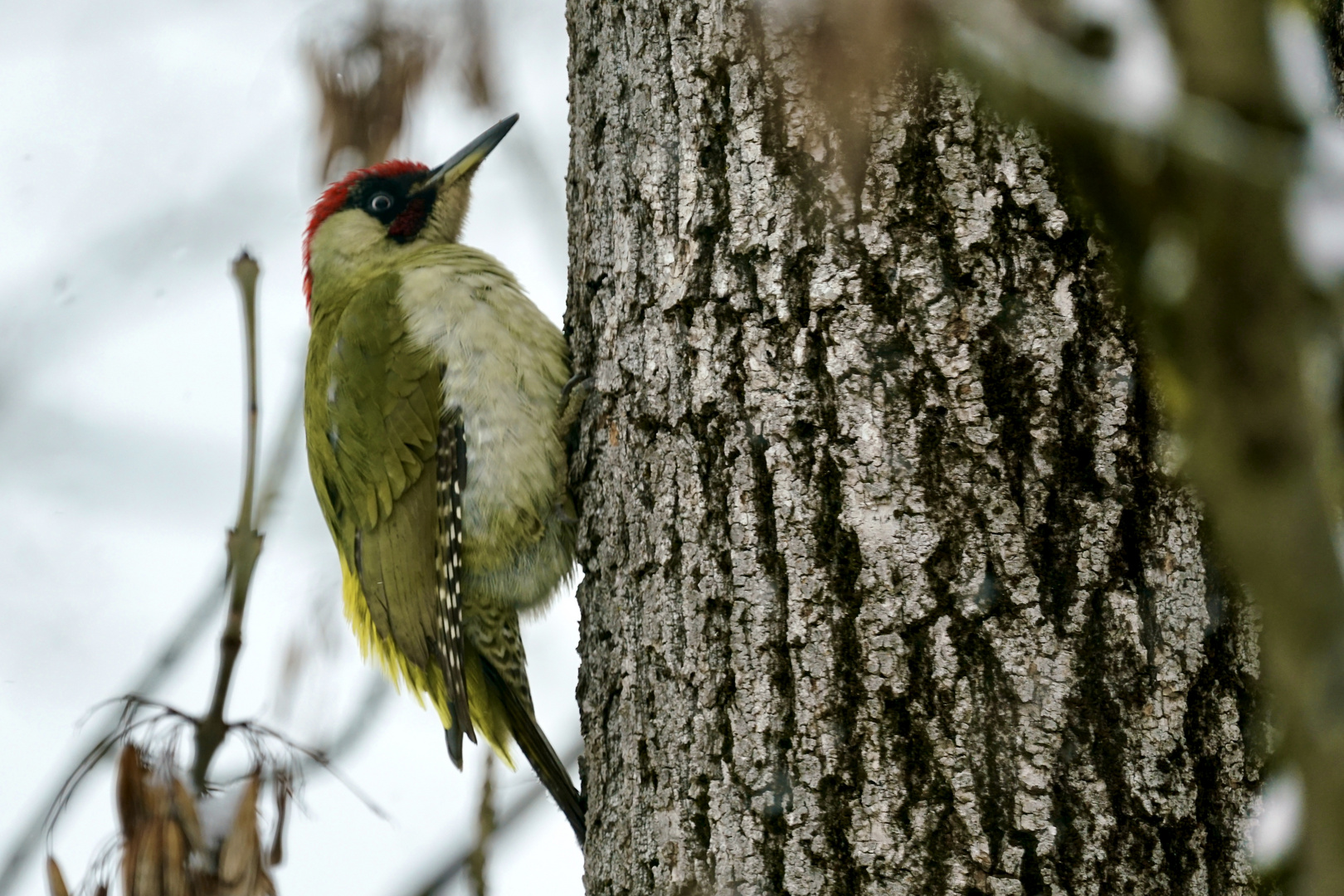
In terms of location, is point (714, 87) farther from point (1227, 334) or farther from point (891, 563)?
point (1227, 334)

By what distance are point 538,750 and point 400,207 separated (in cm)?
187

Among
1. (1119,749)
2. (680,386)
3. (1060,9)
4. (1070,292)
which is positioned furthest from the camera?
(680,386)

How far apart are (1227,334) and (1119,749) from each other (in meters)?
1.13

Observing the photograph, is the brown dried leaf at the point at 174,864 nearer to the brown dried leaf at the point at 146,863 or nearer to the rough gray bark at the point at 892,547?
the brown dried leaf at the point at 146,863

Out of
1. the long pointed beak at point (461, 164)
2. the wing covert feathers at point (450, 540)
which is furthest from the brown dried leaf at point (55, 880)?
the long pointed beak at point (461, 164)

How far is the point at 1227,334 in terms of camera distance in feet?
1.88

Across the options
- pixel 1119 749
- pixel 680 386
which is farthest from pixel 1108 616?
pixel 680 386

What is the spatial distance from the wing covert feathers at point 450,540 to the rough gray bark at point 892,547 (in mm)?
1126

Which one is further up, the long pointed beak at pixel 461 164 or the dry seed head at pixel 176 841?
the long pointed beak at pixel 461 164

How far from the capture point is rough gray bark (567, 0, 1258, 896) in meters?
1.58

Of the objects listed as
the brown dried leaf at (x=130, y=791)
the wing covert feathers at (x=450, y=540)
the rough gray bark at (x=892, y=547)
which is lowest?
the brown dried leaf at (x=130, y=791)

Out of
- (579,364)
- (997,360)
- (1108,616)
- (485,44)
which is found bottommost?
(1108,616)

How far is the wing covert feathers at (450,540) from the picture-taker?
10.1 feet

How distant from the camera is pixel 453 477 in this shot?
10.2ft
